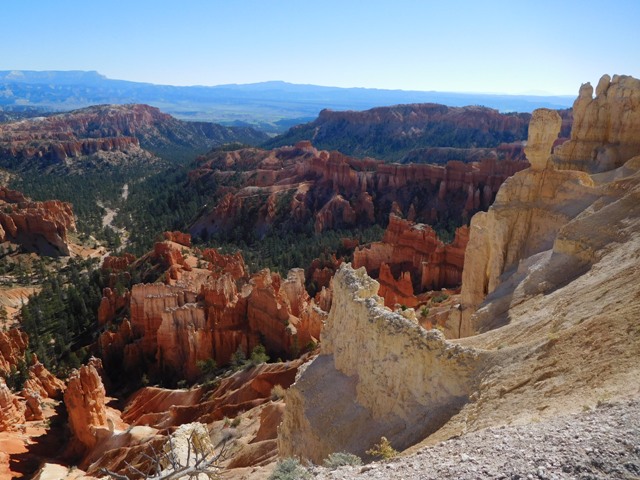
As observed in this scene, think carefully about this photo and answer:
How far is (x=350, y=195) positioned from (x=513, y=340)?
217 feet

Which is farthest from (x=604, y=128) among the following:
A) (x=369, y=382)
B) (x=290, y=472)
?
(x=290, y=472)

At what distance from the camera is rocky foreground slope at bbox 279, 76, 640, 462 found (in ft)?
28.7

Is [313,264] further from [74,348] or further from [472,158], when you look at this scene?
[472,158]

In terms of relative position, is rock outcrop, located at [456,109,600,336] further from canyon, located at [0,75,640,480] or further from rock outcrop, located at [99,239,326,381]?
rock outcrop, located at [99,239,326,381]

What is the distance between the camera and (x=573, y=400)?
7.79 meters

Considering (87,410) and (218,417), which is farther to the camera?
(87,410)

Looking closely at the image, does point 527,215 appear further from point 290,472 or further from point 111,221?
point 111,221

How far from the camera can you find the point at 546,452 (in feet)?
21.6

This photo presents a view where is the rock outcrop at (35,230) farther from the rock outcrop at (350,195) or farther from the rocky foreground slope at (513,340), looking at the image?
the rocky foreground slope at (513,340)

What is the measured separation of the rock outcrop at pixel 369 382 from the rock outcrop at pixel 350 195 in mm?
52781

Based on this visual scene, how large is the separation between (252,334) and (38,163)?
119186 mm

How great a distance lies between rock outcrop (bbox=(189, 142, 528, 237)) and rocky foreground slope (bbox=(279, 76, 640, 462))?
149 ft

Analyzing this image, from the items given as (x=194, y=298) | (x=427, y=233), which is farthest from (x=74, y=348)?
(x=427, y=233)

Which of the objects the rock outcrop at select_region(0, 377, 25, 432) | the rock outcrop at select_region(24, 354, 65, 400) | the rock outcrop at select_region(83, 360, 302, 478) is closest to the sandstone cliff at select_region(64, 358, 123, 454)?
the rock outcrop at select_region(83, 360, 302, 478)
